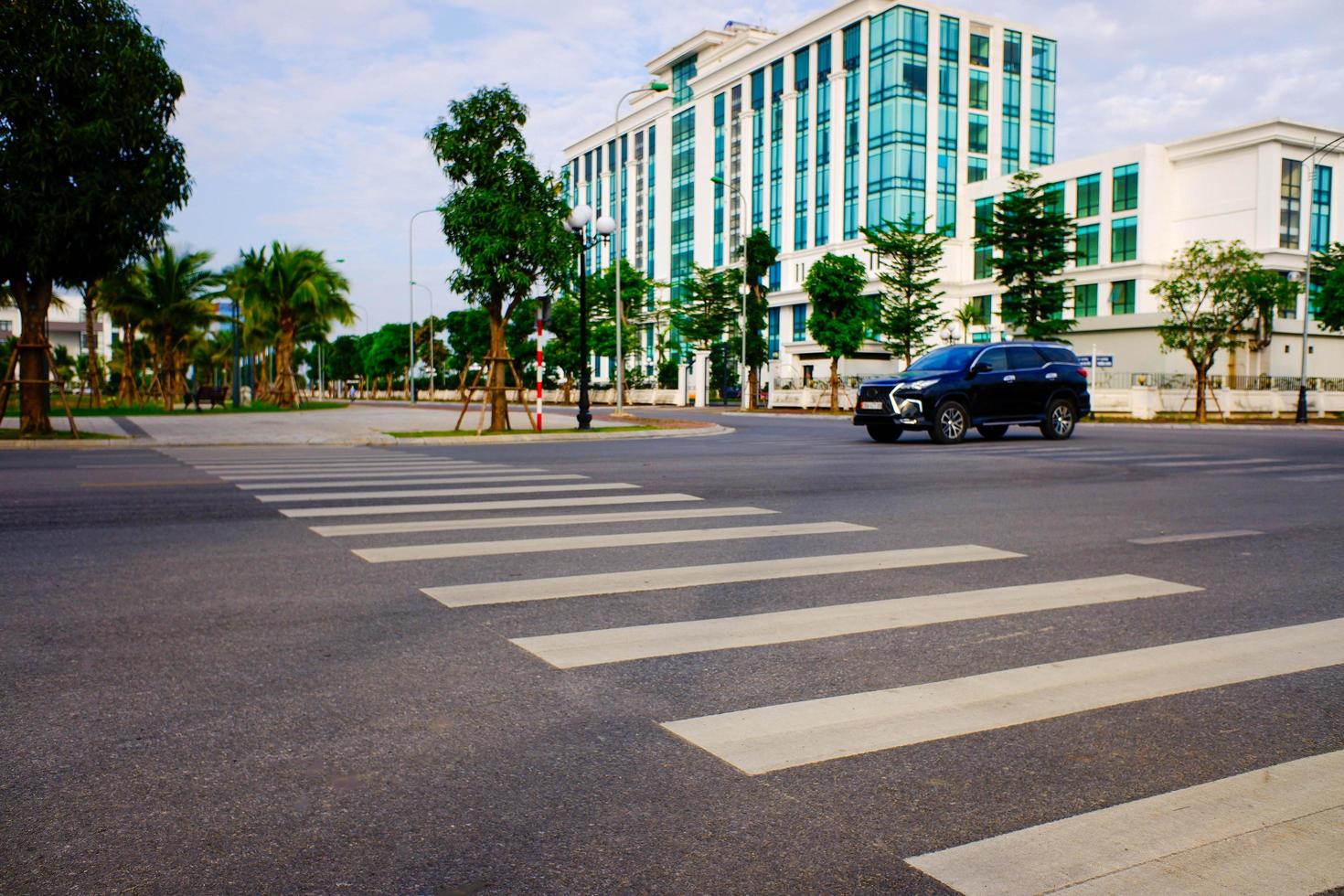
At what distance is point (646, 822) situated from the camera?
2850 mm

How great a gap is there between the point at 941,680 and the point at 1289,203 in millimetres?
63487

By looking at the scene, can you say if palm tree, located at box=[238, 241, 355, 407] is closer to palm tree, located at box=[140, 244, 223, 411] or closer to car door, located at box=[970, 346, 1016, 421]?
palm tree, located at box=[140, 244, 223, 411]

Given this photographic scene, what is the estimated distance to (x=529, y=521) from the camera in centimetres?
869

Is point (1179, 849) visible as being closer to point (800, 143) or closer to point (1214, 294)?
point (1214, 294)

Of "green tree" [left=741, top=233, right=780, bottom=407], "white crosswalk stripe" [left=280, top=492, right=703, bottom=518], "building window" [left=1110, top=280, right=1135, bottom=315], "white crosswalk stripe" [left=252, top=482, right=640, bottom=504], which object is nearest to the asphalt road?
"white crosswalk stripe" [left=280, top=492, right=703, bottom=518]

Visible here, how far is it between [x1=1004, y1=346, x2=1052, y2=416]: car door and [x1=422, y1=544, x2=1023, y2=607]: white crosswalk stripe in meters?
14.0

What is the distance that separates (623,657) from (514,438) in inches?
688

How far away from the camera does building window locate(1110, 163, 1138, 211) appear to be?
59.9 m

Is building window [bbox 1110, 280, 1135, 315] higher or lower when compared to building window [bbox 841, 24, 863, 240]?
lower

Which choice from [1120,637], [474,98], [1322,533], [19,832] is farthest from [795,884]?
[474,98]

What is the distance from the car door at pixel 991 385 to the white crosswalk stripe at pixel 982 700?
15646 millimetres

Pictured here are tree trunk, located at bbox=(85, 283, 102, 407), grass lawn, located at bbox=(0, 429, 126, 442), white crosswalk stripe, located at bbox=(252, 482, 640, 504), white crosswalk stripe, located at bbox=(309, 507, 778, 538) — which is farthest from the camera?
tree trunk, located at bbox=(85, 283, 102, 407)

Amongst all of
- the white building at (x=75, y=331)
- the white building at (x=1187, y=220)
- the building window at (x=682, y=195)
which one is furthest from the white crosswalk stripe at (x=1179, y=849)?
the white building at (x=75, y=331)

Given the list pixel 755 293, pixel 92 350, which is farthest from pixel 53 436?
pixel 755 293
